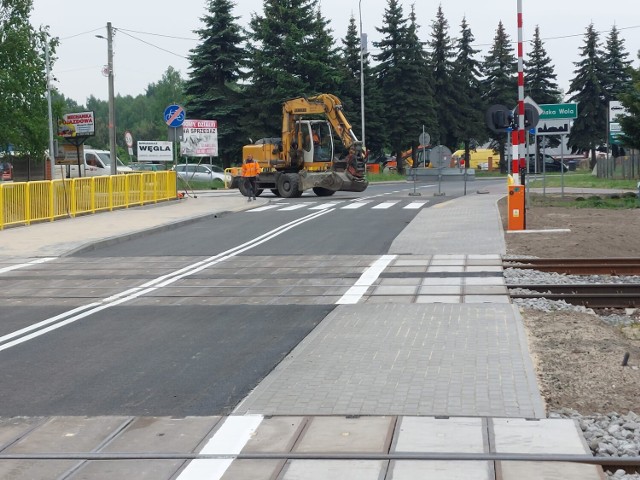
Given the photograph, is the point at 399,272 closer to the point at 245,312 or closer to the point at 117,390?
the point at 245,312

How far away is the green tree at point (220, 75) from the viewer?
62688 millimetres

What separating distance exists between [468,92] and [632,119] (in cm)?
4620

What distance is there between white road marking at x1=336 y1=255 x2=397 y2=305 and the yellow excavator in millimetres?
18377

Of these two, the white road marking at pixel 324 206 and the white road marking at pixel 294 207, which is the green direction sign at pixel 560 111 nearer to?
the white road marking at pixel 324 206

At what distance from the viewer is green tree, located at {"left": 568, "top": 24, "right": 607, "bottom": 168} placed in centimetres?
8275

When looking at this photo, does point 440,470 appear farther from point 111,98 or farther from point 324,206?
point 111,98

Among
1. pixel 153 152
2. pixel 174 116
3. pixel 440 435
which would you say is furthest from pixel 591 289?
pixel 153 152

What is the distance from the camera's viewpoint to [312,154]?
116 feet

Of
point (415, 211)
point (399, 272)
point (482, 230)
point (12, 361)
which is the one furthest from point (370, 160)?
point (12, 361)

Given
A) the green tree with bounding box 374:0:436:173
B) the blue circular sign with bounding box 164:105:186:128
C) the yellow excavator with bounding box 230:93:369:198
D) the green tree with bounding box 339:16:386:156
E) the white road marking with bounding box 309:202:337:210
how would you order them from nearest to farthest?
the white road marking with bounding box 309:202:337:210
the blue circular sign with bounding box 164:105:186:128
the yellow excavator with bounding box 230:93:369:198
the green tree with bounding box 339:16:386:156
the green tree with bounding box 374:0:436:173

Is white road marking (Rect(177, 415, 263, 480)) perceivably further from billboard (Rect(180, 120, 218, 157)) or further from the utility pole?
billboard (Rect(180, 120, 218, 157))

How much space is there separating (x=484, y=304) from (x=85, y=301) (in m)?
5.15

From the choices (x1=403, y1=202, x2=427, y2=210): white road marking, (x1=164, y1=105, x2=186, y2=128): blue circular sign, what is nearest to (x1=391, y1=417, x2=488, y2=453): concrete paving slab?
(x1=403, y1=202, x2=427, y2=210): white road marking

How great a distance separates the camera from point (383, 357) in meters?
8.52
